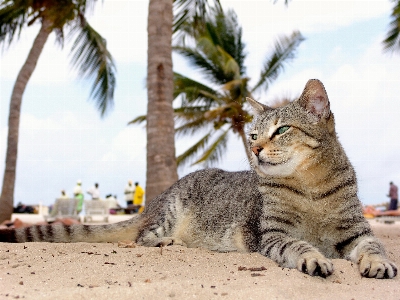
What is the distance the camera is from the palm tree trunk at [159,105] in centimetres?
798

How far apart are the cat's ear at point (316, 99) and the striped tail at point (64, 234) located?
7.96ft

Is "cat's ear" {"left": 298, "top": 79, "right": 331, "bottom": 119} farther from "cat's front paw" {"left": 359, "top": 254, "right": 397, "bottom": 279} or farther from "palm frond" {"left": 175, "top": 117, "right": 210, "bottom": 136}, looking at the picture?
"palm frond" {"left": 175, "top": 117, "right": 210, "bottom": 136}

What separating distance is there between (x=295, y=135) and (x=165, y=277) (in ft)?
4.93

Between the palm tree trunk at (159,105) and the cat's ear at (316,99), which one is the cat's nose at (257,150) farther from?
the palm tree trunk at (159,105)

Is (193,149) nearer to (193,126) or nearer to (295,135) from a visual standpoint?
(193,126)

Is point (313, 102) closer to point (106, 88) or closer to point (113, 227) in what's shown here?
point (113, 227)

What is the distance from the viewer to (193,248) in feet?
15.0

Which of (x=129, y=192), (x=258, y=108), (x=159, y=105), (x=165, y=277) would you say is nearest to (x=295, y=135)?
(x=258, y=108)

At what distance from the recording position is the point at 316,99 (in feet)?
12.3

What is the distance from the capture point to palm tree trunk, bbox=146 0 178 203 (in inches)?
314

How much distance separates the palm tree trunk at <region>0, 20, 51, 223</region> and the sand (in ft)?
34.3

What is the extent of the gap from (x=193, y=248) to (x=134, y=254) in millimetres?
773

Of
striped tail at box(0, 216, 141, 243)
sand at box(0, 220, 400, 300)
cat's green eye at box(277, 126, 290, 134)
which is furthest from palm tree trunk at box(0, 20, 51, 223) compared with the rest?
cat's green eye at box(277, 126, 290, 134)

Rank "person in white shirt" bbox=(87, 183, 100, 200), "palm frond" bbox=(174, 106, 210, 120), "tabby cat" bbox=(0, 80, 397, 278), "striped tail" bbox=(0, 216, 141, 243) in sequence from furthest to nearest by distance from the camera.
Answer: "palm frond" bbox=(174, 106, 210, 120) → "person in white shirt" bbox=(87, 183, 100, 200) → "striped tail" bbox=(0, 216, 141, 243) → "tabby cat" bbox=(0, 80, 397, 278)
